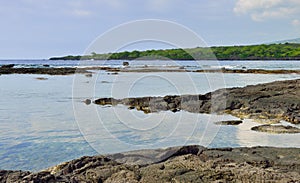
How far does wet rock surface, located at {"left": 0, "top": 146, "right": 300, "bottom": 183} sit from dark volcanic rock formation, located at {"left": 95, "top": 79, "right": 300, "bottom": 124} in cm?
831

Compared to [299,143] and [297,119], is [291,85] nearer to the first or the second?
[297,119]

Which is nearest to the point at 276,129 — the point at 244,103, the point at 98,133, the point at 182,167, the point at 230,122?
the point at 230,122

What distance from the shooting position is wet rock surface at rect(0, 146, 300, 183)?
21.6 feet

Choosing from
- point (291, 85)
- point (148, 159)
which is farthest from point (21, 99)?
point (148, 159)

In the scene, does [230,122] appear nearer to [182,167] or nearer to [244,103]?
[244,103]

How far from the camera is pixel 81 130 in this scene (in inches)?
566

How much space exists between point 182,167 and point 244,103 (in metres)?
12.9

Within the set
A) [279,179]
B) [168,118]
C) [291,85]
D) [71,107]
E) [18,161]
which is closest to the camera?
[279,179]

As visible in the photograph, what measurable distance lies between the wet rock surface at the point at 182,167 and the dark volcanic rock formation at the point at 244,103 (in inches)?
327

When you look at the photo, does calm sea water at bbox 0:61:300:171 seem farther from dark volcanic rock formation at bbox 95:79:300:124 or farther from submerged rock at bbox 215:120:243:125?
dark volcanic rock formation at bbox 95:79:300:124

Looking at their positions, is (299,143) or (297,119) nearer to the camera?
(299,143)

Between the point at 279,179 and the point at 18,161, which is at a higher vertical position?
the point at 279,179

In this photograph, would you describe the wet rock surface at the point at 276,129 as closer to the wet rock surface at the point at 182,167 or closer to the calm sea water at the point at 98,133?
the calm sea water at the point at 98,133

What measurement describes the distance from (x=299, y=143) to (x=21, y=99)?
62.8 ft
